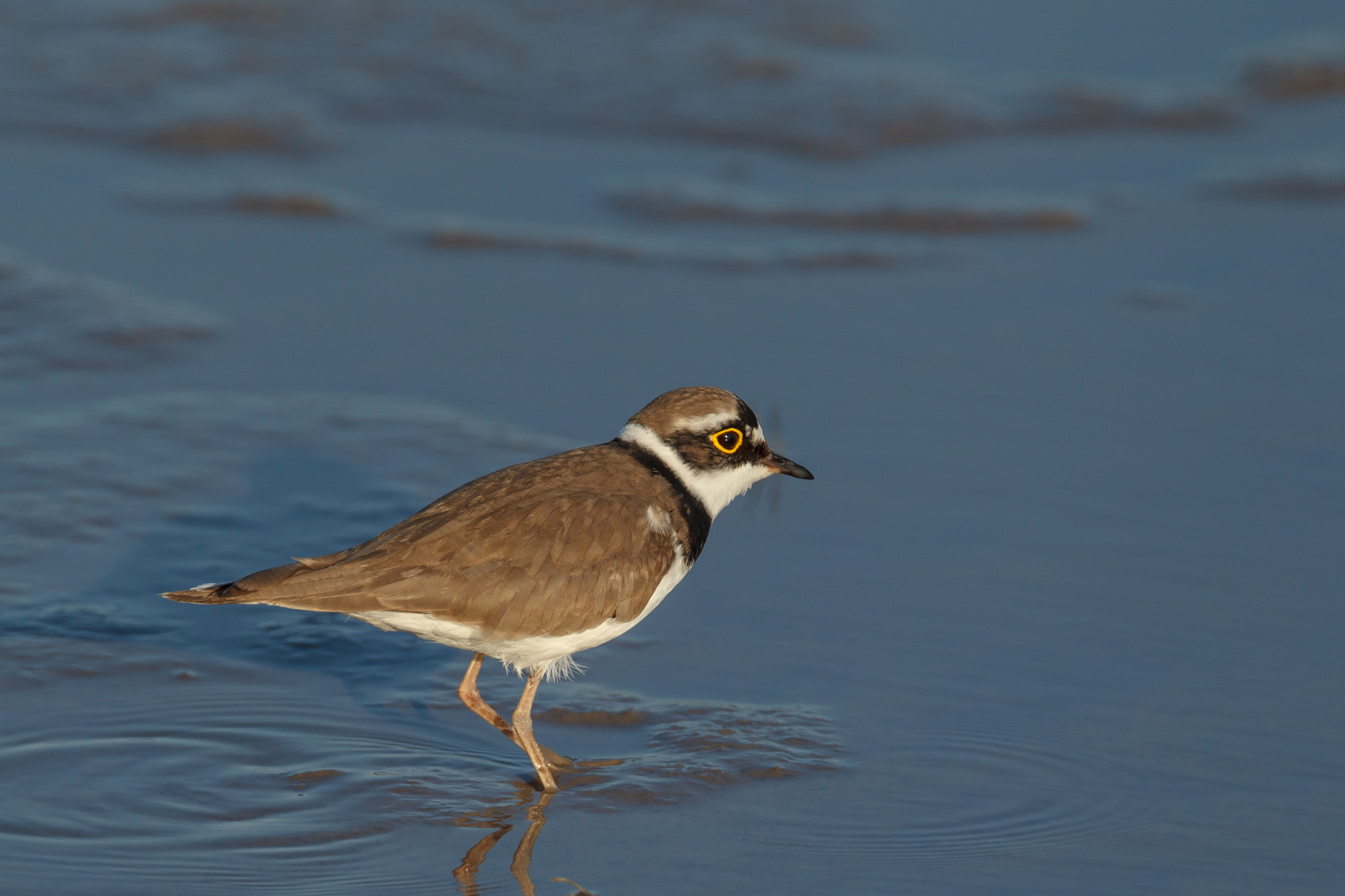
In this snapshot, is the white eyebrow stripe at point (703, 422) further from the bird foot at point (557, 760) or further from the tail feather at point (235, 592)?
the tail feather at point (235, 592)

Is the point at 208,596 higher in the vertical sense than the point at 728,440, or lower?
lower

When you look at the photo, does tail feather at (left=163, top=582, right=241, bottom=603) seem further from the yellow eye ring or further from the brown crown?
the yellow eye ring

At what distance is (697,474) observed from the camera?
6148 millimetres

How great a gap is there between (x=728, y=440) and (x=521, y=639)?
4.01ft

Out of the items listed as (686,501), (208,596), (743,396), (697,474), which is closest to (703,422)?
(697,474)

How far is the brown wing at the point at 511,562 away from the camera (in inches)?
211

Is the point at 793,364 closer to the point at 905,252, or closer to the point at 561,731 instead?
the point at 905,252

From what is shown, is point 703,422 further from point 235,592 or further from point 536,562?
point 235,592

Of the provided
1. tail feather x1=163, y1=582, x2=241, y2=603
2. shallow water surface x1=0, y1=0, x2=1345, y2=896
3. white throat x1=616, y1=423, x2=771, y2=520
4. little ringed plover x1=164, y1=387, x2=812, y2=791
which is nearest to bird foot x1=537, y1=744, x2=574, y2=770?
little ringed plover x1=164, y1=387, x2=812, y2=791

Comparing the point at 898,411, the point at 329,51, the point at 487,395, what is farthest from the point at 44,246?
the point at 898,411

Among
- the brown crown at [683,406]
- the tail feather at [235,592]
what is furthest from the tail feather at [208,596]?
the brown crown at [683,406]

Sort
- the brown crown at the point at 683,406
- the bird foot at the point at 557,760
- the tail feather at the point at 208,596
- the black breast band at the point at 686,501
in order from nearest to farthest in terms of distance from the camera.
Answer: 1. the tail feather at the point at 208,596
2. the bird foot at the point at 557,760
3. the black breast band at the point at 686,501
4. the brown crown at the point at 683,406

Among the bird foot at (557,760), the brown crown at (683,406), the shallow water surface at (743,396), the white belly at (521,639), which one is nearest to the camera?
the shallow water surface at (743,396)

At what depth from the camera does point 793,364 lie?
8.62 metres
